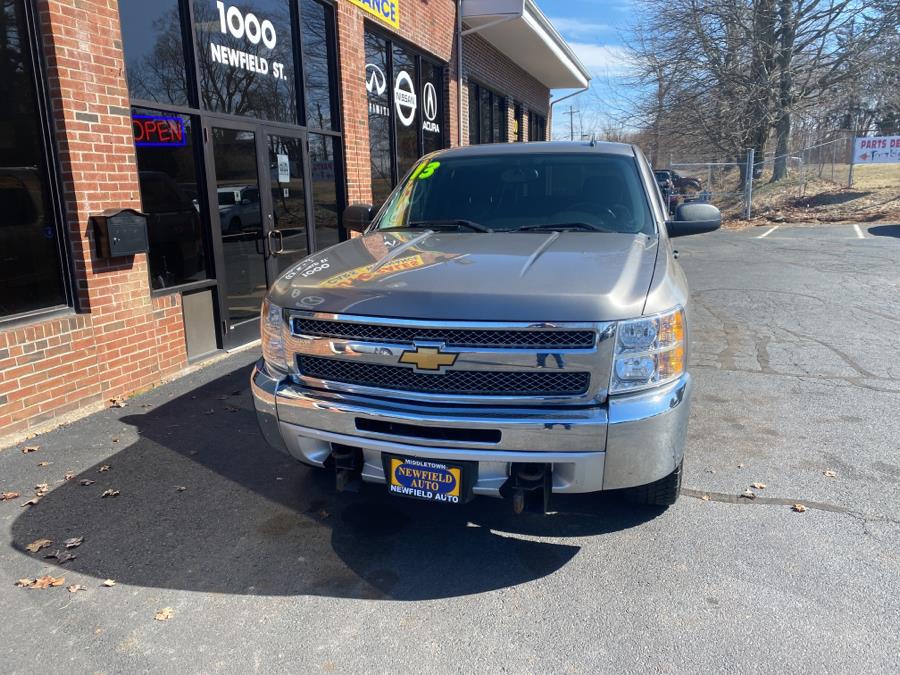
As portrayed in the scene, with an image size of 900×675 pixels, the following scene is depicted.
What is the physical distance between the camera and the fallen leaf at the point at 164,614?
271cm

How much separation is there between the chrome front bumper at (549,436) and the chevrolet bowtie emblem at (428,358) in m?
0.19

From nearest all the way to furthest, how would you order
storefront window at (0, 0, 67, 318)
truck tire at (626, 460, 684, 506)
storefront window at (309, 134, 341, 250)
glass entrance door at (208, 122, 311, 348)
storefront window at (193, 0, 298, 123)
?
truck tire at (626, 460, 684, 506), storefront window at (0, 0, 67, 318), storefront window at (193, 0, 298, 123), glass entrance door at (208, 122, 311, 348), storefront window at (309, 134, 341, 250)

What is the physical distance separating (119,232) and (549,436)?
4014 mm

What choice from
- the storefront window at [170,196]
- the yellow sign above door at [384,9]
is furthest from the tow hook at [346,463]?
the yellow sign above door at [384,9]

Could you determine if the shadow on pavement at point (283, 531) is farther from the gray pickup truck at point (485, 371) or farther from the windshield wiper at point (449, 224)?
the windshield wiper at point (449, 224)

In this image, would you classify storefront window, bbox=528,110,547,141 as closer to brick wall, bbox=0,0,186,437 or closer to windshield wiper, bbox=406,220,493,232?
brick wall, bbox=0,0,186,437

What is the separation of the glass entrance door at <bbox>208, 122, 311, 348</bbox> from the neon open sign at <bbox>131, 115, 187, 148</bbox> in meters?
0.34

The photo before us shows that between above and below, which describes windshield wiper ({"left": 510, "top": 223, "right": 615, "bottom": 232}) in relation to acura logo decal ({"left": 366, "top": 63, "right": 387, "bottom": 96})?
below

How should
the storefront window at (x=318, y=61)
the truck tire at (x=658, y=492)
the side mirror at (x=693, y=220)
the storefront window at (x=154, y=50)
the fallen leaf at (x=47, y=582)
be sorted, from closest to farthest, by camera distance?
the fallen leaf at (x=47, y=582), the truck tire at (x=658, y=492), the side mirror at (x=693, y=220), the storefront window at (x=154, y=50), the storefront window at (x=318, y=61)

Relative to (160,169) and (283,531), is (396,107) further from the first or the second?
(283,531)

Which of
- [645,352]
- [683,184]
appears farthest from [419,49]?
[683,184]

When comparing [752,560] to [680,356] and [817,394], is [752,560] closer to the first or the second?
[680,356]

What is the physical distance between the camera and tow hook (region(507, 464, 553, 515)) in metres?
2.77

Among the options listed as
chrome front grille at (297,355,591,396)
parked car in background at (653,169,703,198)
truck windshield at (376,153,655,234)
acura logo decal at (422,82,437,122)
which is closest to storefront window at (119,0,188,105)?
truck windshield at (376,153,655,234)
